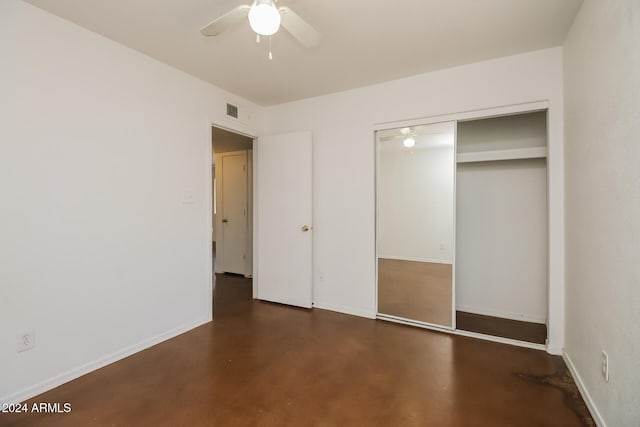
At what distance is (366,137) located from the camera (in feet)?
10.8

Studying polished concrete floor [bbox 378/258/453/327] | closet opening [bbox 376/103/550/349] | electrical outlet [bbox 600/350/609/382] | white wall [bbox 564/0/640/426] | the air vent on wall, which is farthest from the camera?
the air vent on wall

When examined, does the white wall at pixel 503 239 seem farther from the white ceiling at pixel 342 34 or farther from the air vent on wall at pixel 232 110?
the air vent on wall at pixel 232 110

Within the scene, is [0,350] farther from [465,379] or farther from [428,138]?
[428,138]

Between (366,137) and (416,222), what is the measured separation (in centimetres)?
119

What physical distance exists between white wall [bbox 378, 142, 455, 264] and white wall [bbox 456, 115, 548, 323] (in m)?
0.42

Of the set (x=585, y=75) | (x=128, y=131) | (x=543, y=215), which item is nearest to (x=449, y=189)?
(x=543, y=215)

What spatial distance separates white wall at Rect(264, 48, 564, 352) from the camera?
245 centimetres

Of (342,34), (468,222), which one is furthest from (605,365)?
(342,34)

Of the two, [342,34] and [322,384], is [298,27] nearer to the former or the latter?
[342,34]

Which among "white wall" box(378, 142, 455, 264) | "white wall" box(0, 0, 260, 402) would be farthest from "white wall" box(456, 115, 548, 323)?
"white wall" box(0, 0, 260, 402)

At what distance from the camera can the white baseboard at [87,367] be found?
1.85 metres

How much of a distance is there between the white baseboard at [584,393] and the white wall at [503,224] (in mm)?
907

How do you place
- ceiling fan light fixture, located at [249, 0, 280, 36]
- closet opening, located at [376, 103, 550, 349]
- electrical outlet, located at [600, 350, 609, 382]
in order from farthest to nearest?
closet opening, located at [376, 103, 550, 349] < electrical outlet, located at [600, 350, 609, 382] < ceiling fan light fixture, located at [249, 0, 280, 36]

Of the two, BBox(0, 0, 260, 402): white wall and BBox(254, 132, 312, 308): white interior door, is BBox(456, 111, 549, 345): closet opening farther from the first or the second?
BBox(0, 0, 260, 402): white wall
